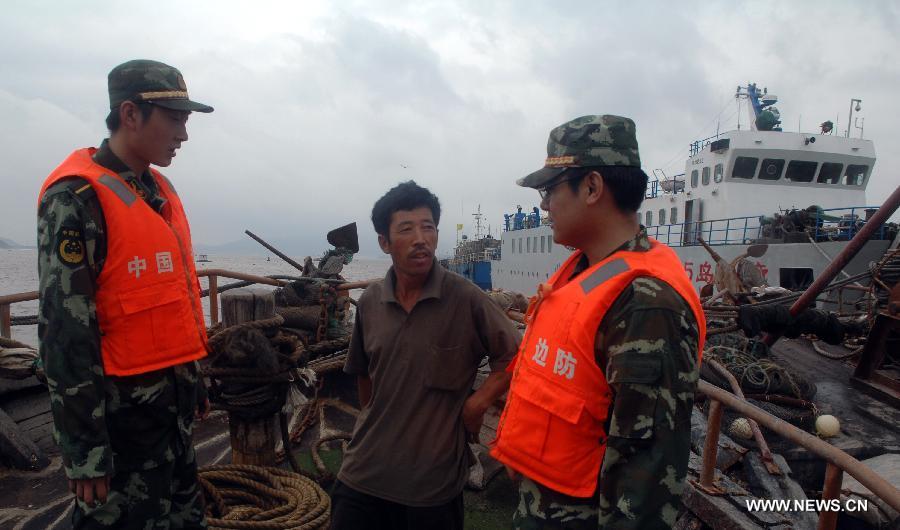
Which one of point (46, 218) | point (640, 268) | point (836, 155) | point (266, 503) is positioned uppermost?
point (836, 155)

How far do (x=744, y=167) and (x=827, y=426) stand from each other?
11.9 m

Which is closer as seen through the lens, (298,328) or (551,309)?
(551,309)

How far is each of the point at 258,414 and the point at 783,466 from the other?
12.7 feet

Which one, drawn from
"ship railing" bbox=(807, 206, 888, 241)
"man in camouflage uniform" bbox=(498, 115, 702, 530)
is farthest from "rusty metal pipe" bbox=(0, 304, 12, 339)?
"ship railing" bbox=(807, 206, 888, 241)

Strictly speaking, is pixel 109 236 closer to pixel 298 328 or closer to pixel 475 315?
pixel 475 315

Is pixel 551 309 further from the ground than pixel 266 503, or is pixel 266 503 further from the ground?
pixel 551 309

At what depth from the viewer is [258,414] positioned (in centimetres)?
289

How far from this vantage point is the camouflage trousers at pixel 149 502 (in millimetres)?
1935

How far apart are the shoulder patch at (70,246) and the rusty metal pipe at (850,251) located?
589cm

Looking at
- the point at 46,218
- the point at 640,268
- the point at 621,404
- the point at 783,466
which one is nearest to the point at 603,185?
the point at 640,268

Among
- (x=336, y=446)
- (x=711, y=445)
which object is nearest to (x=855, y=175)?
(x=711, y=445)

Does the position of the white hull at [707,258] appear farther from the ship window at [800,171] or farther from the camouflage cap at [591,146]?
the camouflage cap at [591,146]

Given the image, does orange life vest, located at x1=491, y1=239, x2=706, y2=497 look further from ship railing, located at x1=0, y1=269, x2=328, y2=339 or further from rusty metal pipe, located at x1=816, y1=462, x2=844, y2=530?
ship railing, located at x1=0, y1=269, x2=328, y2=339

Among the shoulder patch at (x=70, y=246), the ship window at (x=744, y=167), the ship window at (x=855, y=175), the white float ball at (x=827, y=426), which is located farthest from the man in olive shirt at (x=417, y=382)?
the ship window at (x=855, y=175)
